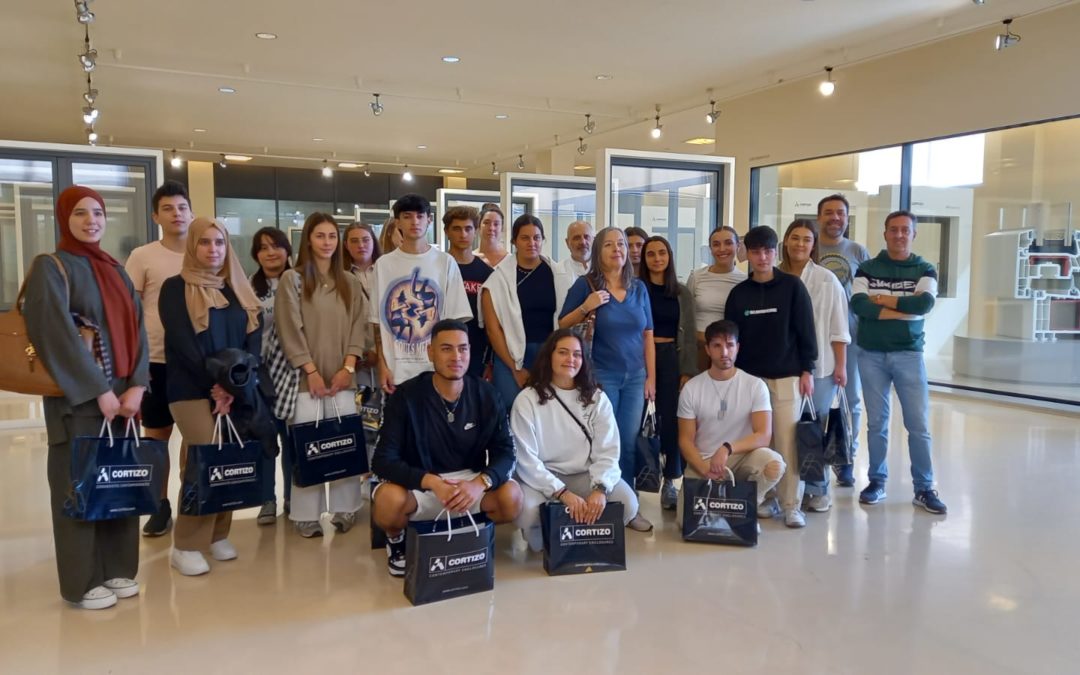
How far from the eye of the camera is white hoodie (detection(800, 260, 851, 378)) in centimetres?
410

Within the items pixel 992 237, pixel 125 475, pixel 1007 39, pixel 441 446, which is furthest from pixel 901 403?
pixel 992 237

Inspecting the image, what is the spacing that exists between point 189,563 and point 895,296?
3793mm

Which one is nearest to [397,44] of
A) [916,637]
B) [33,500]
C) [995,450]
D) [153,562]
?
[33,500]

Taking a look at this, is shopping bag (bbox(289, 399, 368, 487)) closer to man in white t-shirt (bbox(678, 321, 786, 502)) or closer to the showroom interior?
the showroom interior

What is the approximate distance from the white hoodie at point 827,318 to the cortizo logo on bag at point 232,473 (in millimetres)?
2884

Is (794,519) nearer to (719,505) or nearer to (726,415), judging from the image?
(719,505)

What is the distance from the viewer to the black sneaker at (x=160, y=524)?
3766 millimetres

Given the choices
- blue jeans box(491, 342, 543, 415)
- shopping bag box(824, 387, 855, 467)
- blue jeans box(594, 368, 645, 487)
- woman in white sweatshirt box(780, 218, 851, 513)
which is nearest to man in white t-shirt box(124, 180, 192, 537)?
blue jeans box(491, 342, 543, 415)

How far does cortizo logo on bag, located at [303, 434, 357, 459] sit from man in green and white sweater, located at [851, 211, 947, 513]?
2845 millimetres

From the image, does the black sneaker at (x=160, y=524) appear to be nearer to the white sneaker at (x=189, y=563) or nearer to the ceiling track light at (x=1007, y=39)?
the white sneaker at (x=189, y=563)

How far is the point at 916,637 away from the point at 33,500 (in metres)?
4.53

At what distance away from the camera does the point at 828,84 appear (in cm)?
793

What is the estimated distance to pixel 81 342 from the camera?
8.90 feet

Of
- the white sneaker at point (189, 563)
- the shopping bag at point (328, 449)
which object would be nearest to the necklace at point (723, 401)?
the shopping bag at point (328, 449)
